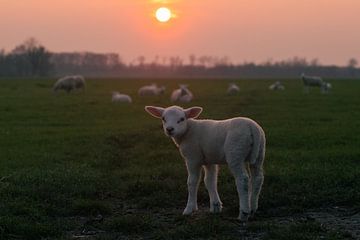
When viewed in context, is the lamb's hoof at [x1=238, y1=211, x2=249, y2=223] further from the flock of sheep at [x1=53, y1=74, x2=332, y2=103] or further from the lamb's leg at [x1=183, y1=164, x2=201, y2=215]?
the flock of sheep at [x1=53, y1=74, x2=332, y2=103]

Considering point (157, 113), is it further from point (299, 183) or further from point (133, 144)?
point (133, 144)

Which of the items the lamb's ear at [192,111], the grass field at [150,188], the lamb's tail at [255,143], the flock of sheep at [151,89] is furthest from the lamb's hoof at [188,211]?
the flock of sheep at [151,89]

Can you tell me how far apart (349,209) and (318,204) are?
0.54 m

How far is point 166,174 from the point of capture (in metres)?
12.5

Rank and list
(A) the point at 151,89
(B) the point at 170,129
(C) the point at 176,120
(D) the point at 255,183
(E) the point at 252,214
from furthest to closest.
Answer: (A) the point at 151,89 < (C) the point at 176,120 < (B) the point at 170,129 < (E) the point at 252,214 < (D) the point at 255,183

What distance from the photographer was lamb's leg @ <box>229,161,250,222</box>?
8.80 meters

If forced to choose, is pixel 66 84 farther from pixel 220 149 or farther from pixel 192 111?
pixel 220 149

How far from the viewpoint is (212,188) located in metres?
9.62

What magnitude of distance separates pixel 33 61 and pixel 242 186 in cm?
14714

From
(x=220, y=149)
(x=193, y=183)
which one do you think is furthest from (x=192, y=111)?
(x=193, y=183)

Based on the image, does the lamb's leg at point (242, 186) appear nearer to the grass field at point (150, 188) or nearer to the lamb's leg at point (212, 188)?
the grass field at point (150, 188)

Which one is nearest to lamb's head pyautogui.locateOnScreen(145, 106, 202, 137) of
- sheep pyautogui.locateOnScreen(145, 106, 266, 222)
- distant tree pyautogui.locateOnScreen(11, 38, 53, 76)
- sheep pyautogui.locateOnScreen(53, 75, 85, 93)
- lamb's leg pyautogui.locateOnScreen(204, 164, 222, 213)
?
sheep pyautogui.locateOnScreen(145, 106, 266, 222)

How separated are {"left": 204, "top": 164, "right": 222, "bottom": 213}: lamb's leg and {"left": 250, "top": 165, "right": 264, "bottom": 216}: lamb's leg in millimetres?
625

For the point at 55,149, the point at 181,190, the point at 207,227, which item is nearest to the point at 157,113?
the point at 181,190
